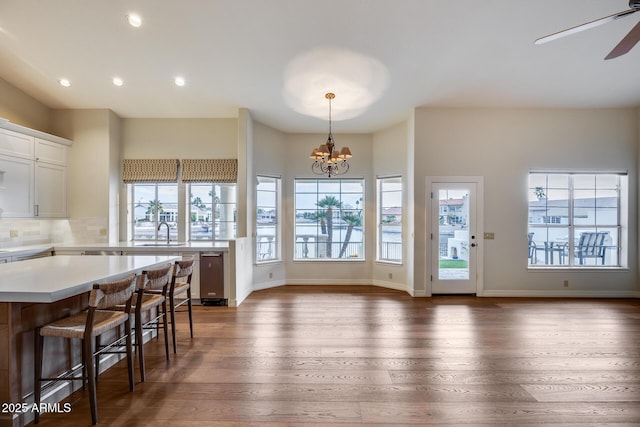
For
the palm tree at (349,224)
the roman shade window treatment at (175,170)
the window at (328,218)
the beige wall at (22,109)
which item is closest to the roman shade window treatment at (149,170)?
the roman shade window treatment at (175,170)

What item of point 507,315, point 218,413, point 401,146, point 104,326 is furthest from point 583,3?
point 104,326

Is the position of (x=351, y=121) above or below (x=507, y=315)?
above

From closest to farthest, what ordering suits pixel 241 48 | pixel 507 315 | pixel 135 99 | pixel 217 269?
pixel 241 48, pixel 507 315, pixel 217 269, pixel 135 99

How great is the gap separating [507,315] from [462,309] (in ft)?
1.86

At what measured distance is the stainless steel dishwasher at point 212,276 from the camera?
455cm

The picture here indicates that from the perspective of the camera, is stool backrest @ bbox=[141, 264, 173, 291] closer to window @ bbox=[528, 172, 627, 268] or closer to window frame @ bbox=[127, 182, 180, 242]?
window frame @ bbox=[127, 182, 180, 242]

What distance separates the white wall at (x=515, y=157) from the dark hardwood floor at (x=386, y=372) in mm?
1062

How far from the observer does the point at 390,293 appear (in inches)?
209

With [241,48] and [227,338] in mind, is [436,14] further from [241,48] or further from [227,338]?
[227,338]

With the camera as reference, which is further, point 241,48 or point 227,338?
point 241,48

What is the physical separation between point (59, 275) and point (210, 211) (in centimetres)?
331

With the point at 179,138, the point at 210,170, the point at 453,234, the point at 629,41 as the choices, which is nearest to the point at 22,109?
the point at 179,138

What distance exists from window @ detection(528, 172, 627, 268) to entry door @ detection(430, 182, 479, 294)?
1075 millimetres

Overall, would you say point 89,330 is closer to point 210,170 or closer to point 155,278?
point 155,278
